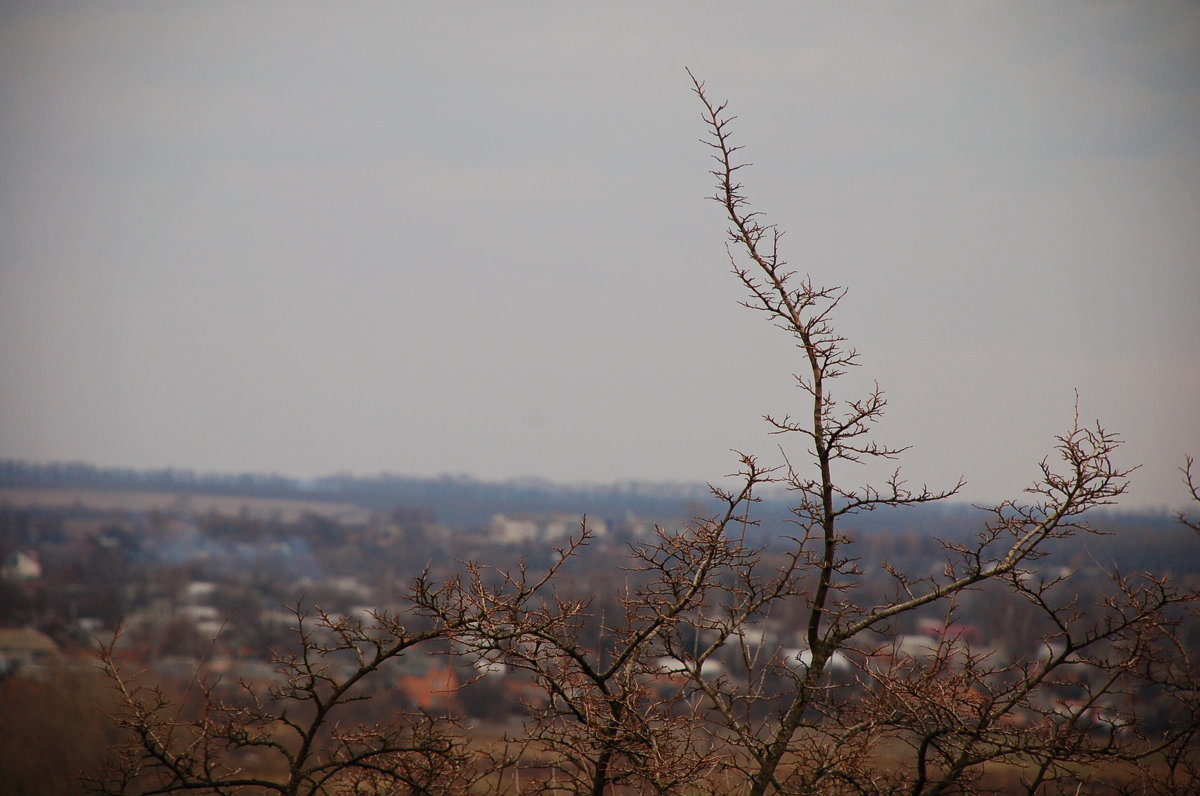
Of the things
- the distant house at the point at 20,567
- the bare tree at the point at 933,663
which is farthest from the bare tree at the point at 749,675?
the distant house at the point at 20,567

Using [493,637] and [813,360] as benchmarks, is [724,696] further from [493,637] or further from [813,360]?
[813,360]

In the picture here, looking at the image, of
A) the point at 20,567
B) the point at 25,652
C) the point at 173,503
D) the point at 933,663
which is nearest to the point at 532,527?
the point at 25,652

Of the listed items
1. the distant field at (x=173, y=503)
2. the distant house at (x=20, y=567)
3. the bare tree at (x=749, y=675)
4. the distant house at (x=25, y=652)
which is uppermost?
the bare tree at (x=749, y=675)

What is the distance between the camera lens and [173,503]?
150 meters

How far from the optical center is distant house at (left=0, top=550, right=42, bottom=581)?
96.7 metres

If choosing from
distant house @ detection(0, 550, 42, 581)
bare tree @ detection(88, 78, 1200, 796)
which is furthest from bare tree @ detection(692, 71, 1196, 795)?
distant house @ detection(0, 550, 42, 581)

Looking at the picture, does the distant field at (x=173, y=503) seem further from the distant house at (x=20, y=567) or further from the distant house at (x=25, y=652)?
the distant house at (x=25, y=652)

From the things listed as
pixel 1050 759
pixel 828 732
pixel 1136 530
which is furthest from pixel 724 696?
pixel 1136 530

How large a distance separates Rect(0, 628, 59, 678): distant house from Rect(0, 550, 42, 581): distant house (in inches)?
916

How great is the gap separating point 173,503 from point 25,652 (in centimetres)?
9034

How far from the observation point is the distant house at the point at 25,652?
56.0m

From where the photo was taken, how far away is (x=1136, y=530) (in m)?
14.3

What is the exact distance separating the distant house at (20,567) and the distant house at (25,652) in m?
23.3

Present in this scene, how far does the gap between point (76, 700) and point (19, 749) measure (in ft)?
19.6
